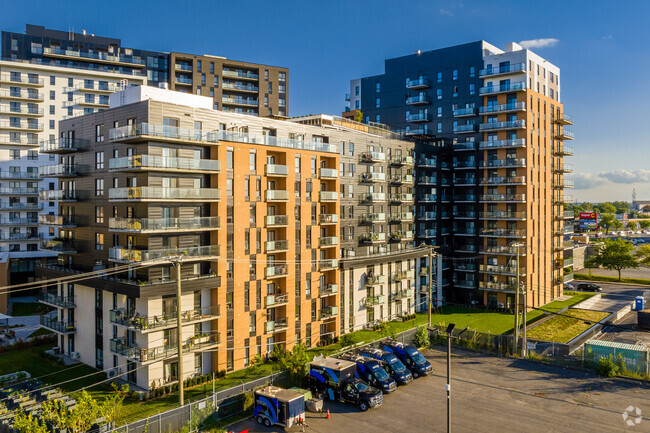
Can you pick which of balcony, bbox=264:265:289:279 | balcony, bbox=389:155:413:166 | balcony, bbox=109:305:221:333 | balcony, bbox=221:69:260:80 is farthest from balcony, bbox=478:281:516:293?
balcony, bbox=221:69:260:80

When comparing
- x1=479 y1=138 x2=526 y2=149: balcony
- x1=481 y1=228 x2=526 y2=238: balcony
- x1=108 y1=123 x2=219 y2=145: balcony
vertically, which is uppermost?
x1=479 y1=138 x2=526 y2=149: balcony

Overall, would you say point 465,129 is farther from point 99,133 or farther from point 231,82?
point 99,133

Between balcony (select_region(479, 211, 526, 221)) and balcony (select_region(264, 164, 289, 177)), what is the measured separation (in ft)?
120

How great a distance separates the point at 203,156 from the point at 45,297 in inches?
884

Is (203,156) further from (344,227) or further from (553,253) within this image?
(553,253)

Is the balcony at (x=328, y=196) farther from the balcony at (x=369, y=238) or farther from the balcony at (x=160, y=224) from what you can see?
the balcony at (x=160, y=224)

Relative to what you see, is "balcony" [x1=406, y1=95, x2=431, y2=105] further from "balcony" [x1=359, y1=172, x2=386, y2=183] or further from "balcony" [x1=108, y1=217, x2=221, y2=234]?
"balcony" [x1=108, y1=217, x2=221, y2=234]

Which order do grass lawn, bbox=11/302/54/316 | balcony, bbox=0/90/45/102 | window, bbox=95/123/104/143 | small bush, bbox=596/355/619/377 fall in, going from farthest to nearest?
balcony, bbox=0/90/45/102, grass lawn, bbox=11/302/54/316, window, bbox=95/123/104/143, small bush, bbox=596/355/619/377

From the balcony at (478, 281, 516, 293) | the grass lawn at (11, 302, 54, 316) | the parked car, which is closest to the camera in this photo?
the grass lawn at (11, 302, 54, 316)

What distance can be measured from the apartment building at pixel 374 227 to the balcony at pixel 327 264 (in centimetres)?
148

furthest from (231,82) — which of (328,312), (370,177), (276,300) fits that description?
(276,300)

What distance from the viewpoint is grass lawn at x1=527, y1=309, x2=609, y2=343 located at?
181ft

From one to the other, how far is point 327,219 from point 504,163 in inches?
1261

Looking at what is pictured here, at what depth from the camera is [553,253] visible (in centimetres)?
7862
